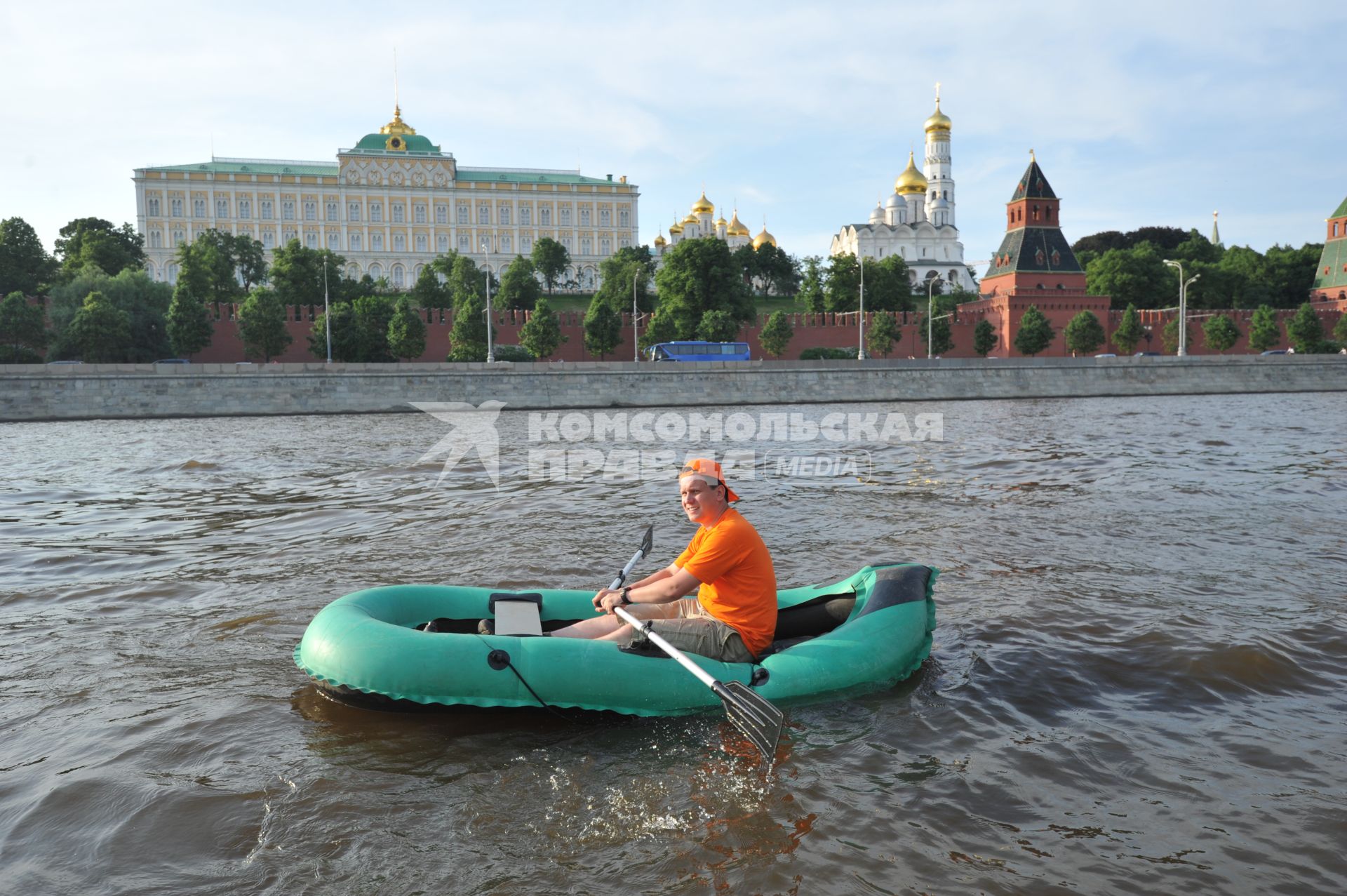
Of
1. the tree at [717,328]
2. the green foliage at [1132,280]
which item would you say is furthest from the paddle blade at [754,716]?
the green foliage at [1132,280]

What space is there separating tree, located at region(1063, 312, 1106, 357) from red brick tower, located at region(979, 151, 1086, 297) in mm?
3476

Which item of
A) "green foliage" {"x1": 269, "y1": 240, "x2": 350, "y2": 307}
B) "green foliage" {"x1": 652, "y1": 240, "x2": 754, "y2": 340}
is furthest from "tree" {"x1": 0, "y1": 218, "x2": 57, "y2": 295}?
"green foliage" {"x1": 652, "y1": 240, "x2": 754, "y2": 340}

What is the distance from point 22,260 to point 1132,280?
63.5 m

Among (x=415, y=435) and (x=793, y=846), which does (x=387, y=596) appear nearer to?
(x=793, y=846)

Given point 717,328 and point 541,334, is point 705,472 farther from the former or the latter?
point 717,328

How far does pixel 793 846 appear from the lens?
345cm

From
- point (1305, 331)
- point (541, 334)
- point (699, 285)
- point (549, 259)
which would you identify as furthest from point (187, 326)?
point (1305, 331)

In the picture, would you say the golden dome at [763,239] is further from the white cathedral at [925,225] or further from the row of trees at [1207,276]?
the row of trees at [1207,276]

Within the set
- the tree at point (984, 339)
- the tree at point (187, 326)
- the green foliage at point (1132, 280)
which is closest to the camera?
the tree at point (187, 326)

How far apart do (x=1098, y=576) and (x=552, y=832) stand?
517cm

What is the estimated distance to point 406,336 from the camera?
43812mm

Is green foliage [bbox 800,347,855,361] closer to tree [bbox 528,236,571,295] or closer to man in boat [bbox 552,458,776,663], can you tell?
tree [bbox 528,236,571,295]

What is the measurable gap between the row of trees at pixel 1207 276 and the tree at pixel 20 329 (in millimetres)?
54570

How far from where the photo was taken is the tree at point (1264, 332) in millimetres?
50125
